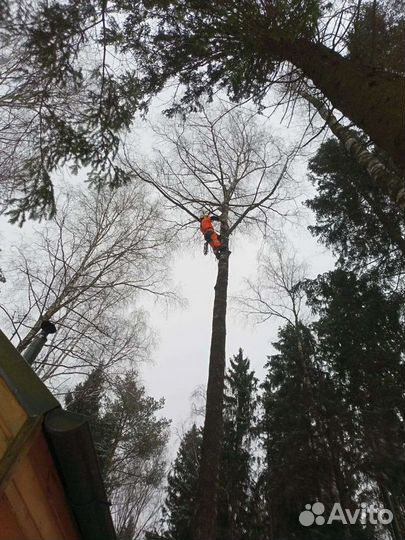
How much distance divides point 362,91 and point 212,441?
4.26 meters

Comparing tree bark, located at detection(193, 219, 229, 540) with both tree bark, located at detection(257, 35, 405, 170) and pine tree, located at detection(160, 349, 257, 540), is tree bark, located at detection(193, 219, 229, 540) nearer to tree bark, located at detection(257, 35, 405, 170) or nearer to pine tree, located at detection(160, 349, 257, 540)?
pine tree, located at detection(160, 349, 257, 540)

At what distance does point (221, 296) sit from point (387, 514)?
14.0 feet

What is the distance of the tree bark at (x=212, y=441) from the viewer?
3.59 meters

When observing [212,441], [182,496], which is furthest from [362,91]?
[182,496]

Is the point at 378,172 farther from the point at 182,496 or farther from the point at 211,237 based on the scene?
the point at 182,496

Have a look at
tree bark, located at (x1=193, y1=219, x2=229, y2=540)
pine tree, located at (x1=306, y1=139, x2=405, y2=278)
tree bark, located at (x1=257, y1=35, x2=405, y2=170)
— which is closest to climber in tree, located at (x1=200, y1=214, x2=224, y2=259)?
tree bark, located at (x1=193, y1=219, x2=229, y2=540)

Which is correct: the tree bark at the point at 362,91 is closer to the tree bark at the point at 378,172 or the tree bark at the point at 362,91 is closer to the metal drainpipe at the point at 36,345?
the tree bark at the point at 378,172

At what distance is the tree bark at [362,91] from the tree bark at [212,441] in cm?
380

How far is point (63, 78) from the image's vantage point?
4523mm

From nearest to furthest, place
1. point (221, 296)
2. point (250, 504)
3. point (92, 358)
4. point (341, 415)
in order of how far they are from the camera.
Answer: point (250, 504) → point (341, 415) → point (221, 296) → point (92, 358)

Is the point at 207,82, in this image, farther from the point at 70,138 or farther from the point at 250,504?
the point at 250,504

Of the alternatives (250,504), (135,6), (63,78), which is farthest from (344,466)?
(135,6)

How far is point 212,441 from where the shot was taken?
14.1 feet

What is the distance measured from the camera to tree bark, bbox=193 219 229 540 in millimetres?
3591
